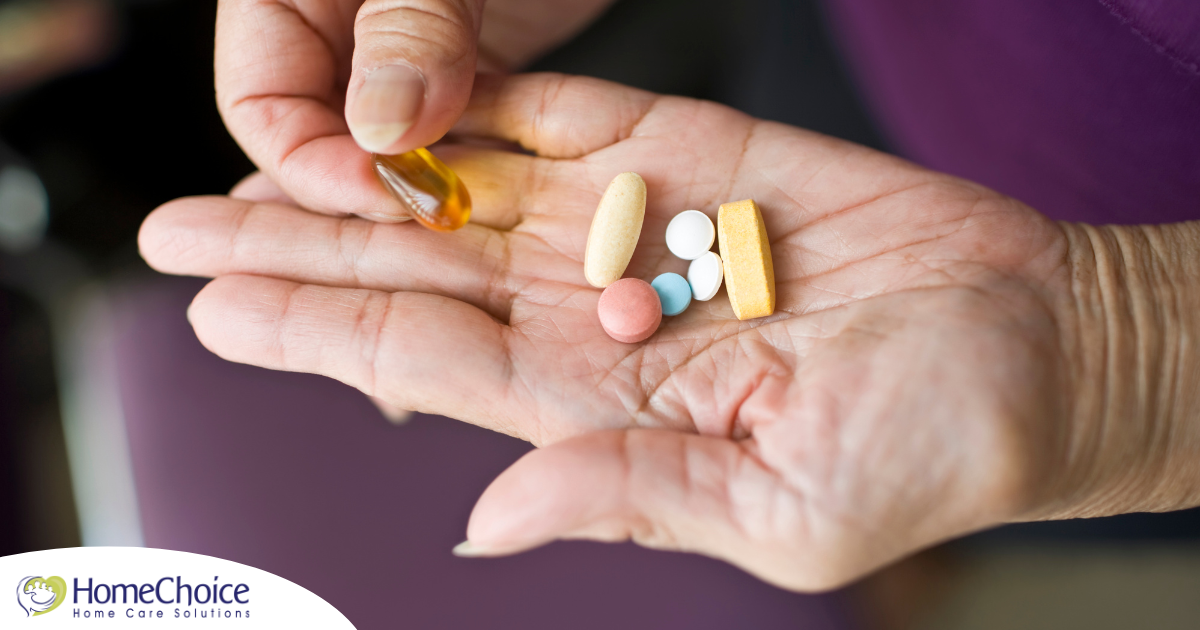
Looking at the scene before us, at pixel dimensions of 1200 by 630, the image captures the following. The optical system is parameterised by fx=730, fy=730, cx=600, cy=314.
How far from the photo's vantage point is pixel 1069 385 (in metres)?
1.30

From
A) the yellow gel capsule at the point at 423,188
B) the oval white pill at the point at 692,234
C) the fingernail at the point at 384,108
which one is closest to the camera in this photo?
the fingernail at the point at 384,108

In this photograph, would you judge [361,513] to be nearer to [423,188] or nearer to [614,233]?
[423,188]

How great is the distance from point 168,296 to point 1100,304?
2.47 metres

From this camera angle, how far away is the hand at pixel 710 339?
1.17m

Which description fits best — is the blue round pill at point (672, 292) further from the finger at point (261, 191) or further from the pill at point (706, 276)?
the finger at point (261, 191)

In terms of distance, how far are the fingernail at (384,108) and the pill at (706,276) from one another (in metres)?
0.71

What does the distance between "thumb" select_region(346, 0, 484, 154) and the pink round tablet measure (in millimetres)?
540

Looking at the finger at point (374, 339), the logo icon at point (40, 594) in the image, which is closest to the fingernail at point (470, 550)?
the finger at point (374, 339)

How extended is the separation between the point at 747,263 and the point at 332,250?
0.93 meters

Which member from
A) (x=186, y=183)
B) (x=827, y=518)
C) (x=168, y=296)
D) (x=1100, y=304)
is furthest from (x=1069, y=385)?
(x=186, y=183)

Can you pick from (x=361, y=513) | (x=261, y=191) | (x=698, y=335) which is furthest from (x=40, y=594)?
(x=698, y=335)

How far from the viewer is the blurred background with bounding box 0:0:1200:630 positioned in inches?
75.6

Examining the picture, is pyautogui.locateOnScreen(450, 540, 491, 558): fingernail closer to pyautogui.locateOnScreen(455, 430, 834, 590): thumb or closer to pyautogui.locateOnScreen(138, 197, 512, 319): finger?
pyautogui.locateOnScreen(455, 430, 834, 590): thumb

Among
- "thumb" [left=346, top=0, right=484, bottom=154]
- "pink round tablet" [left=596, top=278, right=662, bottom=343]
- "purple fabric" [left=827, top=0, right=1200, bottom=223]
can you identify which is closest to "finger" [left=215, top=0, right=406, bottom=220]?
"thumb" [left=346, top=0, right=484, bottom=154]
